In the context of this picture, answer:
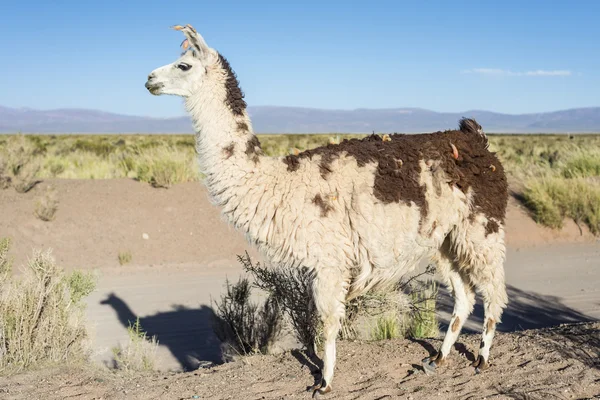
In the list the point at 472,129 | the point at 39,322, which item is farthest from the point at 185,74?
the point at 39,322

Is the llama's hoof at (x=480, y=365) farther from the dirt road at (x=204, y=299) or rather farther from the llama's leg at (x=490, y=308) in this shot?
the dirt road at (x=204, y=299)

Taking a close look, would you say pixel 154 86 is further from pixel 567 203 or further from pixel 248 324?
pixel 567 203

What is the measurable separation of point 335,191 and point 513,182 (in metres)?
14.4

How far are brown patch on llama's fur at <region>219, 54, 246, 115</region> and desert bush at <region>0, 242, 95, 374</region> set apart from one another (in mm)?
3391

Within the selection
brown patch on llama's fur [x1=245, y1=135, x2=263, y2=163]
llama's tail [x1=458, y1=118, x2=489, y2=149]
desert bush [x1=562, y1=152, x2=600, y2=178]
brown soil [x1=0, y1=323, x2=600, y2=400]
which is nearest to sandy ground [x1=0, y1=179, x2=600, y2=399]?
brown soil [x1=0, y1=323, x2=600, y2=400]

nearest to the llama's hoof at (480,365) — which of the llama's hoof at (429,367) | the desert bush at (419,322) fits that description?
the llama's hoof at (429,367)

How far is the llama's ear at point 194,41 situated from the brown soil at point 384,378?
10.2ft

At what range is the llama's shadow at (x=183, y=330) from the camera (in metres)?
9.73

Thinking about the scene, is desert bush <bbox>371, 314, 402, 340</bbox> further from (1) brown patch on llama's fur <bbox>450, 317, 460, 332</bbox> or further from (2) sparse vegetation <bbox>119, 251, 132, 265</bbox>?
(2) sparse vegetation <bbox>119, 251, 132, 265</bbox>

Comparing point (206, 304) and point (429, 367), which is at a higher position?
point (429, 367)

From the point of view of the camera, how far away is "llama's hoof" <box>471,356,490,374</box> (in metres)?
6.60

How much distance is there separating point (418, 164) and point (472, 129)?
1070mm

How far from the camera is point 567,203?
17000 mm

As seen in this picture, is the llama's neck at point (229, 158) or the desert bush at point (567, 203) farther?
the desert bush at point (567, 203)
